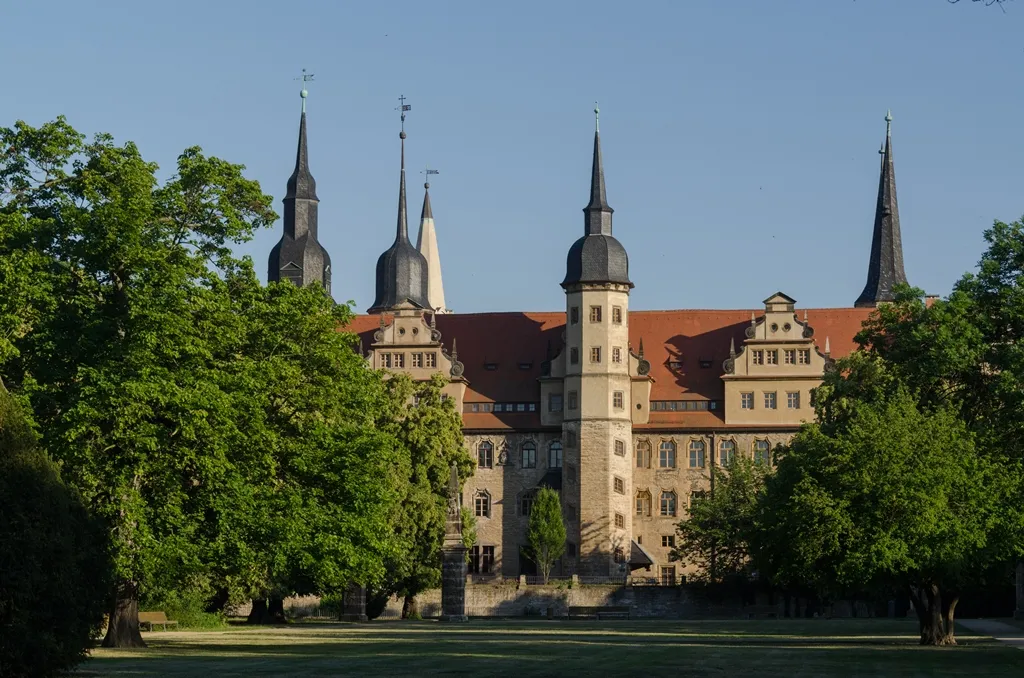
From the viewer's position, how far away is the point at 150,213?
119 ft

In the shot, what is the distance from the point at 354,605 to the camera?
68.5 meters

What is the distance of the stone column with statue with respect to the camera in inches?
2406

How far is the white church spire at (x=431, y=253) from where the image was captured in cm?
12262

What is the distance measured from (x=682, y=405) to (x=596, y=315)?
21.1ft

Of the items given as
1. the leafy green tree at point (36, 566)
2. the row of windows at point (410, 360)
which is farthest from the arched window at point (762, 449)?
the leafy green tree at point (36, 566)

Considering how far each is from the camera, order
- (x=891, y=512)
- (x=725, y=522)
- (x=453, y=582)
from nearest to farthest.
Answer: (x=891, y=512) → (x=453, y=582) → (x=725, y=522)

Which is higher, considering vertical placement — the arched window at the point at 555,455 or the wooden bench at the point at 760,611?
the arched window at the point at 555,455

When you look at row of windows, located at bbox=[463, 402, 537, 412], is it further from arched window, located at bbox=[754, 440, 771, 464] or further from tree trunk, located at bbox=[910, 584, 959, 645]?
tree trunk, located at bbox=[910, 584, 959, 645]

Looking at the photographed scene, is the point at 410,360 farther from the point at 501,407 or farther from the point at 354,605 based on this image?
the point at 354,605

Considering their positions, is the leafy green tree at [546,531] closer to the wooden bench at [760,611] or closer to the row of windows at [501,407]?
the row of windows at [501,407]

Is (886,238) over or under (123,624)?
over

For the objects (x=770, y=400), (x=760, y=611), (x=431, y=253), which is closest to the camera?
(x=760, y=611)

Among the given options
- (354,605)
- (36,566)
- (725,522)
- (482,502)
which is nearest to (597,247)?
(482,502)

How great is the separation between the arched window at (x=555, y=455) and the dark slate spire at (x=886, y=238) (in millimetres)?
20627
